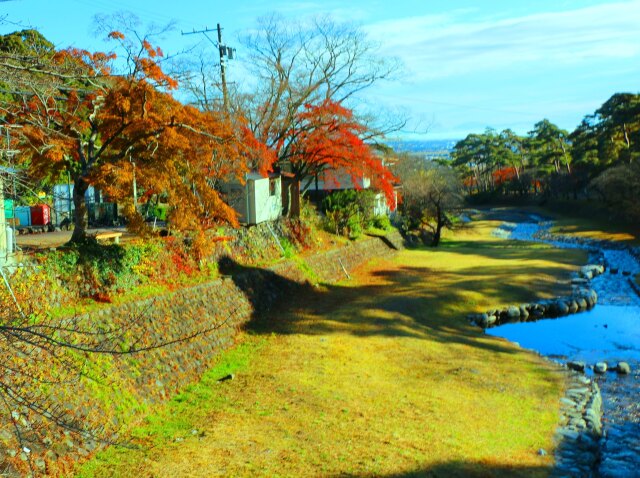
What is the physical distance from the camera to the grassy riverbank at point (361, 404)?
1180 centimetres

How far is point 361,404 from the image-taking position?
49.0 feet

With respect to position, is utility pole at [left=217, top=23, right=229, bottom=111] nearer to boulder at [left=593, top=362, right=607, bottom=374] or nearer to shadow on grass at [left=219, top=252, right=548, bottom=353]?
shadow on grass at [left=219, top=252, right=548, bottom=353]

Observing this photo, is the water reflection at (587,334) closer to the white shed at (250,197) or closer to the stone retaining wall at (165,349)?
the stone retaining wall at (165,349)

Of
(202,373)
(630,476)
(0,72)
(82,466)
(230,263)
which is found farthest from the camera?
(230,263)

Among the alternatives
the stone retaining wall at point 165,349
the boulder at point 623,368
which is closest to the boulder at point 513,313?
the boulder at point 623,368

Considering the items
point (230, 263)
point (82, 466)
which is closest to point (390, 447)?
point (82, 466)

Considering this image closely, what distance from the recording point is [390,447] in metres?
12.5

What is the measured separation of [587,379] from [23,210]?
2019 centimetres

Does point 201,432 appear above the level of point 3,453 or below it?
below

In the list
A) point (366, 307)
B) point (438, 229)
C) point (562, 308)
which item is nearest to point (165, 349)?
point (366, 307)

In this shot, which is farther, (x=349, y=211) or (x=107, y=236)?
(x=349, y=211)

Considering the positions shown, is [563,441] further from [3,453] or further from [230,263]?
[230,263]

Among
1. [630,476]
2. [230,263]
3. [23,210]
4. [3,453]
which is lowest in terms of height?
[630,476]

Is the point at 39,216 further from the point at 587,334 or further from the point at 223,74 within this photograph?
the point at 587,334
